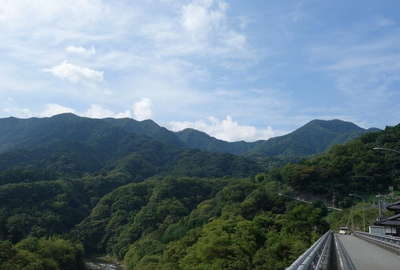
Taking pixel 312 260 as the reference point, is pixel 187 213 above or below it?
below

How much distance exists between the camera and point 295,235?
121ft

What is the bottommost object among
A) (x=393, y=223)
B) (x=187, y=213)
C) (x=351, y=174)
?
(x=187, y=213)

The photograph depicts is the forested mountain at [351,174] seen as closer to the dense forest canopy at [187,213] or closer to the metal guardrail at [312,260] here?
the dense forest canopy at [187,213]

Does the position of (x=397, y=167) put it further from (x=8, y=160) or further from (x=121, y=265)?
(x=8, y=160)

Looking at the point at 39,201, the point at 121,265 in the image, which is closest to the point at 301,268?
the point at 121,265

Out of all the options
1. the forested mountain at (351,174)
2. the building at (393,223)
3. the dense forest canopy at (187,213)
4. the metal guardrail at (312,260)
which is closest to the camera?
the metal guardrail at (312,260)

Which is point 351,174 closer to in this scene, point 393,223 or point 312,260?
point 393,223

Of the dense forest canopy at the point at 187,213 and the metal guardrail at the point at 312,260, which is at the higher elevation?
the metal guardrail at the point at 312,260

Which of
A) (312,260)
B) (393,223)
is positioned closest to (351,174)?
(393,223)

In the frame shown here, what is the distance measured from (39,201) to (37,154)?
69.1 meters

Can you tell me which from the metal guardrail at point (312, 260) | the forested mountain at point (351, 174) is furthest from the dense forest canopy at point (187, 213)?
the metal guardrail at point (312, 260)

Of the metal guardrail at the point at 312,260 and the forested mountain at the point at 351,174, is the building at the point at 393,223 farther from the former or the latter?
the forested mountain at the point at 351,174

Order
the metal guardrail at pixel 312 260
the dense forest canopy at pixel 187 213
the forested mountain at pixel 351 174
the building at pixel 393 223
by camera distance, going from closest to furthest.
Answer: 1. the metal guardrail at pixel 312 260
2. the building at pixel 393 223
3. the dense forest canopy at pixel 187 213
4. the forested mountain at pixel 351 174

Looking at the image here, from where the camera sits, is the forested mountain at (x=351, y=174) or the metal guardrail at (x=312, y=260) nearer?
the metal guardrail at (x=312, y=260)
